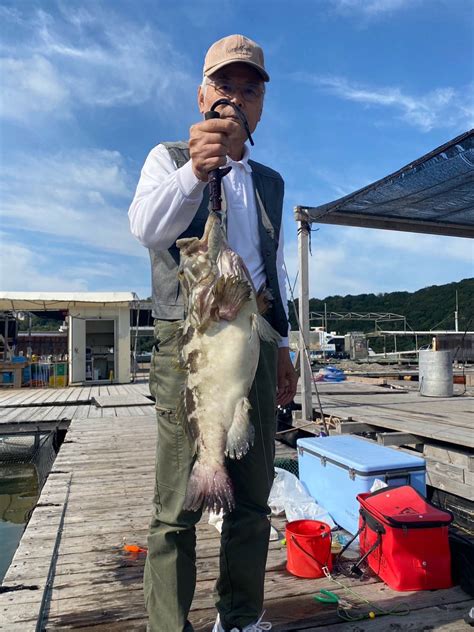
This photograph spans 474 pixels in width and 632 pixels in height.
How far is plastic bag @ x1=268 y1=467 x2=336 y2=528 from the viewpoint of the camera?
4172 millimetres

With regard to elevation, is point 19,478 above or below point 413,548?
below

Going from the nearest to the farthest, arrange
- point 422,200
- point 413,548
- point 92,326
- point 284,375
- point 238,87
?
point 238,87 → point 284,375 → point 413,548 → point 422,200 → point 92,326

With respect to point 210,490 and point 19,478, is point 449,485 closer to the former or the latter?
point 210,490

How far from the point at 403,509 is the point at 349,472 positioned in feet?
2.76

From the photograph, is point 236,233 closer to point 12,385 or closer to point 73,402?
point 73,402

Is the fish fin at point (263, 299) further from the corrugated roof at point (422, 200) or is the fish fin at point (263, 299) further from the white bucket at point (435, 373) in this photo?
the white bucket at point (435, 373)

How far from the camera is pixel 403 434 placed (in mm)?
6539

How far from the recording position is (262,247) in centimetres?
233

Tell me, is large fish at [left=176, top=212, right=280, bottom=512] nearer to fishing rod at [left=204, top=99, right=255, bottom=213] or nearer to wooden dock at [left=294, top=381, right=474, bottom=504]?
fishing rod at [left=204, top=99, right=255, bottom=213]

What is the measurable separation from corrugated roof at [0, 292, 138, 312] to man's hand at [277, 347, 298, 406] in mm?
15288

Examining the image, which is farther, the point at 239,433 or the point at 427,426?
the point at 427,426

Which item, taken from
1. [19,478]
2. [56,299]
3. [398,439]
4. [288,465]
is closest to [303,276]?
[398,439]

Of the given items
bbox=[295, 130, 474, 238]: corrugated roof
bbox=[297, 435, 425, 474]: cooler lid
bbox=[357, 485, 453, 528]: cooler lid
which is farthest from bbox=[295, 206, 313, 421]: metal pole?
bbox=[357, 485, 453, 528]: cooler lid

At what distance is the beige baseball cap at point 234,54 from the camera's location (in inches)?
81.2
